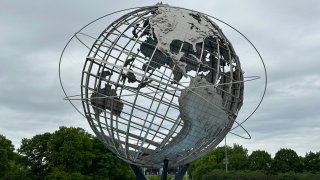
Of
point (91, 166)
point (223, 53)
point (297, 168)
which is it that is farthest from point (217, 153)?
point (223, 53)

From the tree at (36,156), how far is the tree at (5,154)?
137 centimetres

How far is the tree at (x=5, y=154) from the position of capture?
126ft

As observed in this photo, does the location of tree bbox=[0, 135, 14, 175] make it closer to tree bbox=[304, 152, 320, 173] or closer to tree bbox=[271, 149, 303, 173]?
tree bbox=[271, 149, 303, 173]

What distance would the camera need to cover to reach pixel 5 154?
3856cm

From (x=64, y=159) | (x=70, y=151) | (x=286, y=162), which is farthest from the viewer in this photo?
(x=286, y=162)

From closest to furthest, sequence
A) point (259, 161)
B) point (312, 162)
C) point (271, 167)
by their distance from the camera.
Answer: point (312, 162), point (271, 167), point (259, 161)

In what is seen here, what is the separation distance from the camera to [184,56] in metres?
14.1

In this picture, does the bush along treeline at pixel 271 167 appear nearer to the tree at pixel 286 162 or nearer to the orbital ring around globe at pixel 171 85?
the tree at pixel 286 162

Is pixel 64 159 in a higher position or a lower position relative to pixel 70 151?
lower

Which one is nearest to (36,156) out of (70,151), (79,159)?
(70,151)

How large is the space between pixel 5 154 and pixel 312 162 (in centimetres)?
2714

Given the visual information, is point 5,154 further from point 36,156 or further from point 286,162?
point 286,162

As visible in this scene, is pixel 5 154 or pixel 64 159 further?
pixel 5 154

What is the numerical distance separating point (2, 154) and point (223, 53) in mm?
27651
